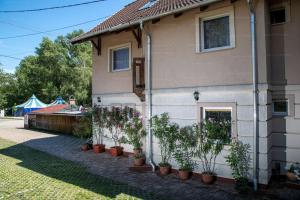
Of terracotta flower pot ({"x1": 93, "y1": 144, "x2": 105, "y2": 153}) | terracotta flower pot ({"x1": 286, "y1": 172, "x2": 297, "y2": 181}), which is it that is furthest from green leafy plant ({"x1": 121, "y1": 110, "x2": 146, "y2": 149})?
terracotta flower pot ({"x1": 286, "y1": 172, "x2": 297, "y2": 181})

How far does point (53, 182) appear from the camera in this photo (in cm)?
804

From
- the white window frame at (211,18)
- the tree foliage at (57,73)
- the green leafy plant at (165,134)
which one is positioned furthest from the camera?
the tree foliage at (57,73)

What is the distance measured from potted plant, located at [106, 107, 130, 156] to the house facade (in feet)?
6.97

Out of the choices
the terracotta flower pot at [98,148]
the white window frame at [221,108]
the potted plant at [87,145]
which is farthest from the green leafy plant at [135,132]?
the potted plant at [87,145]

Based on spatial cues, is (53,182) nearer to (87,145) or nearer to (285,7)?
(87,145)

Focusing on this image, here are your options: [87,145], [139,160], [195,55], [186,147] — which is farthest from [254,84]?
[87,145]

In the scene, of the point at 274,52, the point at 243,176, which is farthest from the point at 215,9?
the point at 243,176

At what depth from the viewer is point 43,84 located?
55031 mm

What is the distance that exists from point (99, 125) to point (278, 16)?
9.08 m

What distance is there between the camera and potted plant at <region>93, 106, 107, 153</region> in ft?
41.2

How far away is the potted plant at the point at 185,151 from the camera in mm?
8375

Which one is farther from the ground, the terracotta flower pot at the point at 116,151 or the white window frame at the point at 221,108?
the white window frame at the point at 221,108

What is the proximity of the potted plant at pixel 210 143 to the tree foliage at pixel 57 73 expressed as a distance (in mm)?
44656

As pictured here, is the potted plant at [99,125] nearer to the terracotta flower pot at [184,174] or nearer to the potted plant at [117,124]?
the potted plant at [117,124]
